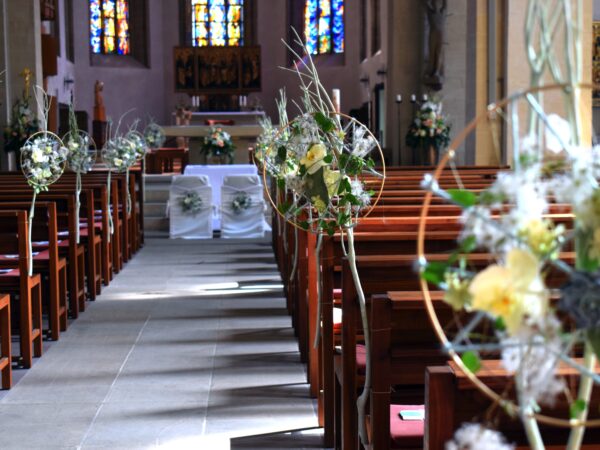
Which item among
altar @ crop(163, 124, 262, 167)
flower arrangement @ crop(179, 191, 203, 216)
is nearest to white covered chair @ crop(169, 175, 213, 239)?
flower arrangement @ crop(179, 191, 203, 216)

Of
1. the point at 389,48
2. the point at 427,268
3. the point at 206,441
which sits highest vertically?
the point at 389,48

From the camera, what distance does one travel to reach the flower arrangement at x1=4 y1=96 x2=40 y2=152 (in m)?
14.2

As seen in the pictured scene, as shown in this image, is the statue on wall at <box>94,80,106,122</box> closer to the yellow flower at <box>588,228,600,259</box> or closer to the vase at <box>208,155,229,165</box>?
the vase at <box>208,155,229,165</box>

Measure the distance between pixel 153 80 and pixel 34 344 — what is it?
19298mm

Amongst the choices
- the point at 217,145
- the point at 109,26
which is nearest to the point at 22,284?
the point at 217,145

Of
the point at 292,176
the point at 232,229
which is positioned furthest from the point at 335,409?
the point at 232,229

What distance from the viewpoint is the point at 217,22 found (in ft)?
82.4

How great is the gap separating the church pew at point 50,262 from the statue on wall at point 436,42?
8.65 m

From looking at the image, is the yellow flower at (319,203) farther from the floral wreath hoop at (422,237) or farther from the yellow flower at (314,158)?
the floral wreath hoop at (422,237)

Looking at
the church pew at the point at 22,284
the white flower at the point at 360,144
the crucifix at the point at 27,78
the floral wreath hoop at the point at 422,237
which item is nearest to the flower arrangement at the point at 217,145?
the crucifix at the point at 27,78

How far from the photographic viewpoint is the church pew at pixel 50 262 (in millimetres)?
6324

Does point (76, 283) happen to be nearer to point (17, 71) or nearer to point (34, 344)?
point (34, 344)

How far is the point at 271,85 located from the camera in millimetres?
25031

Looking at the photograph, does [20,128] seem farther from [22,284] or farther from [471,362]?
[471,362]
